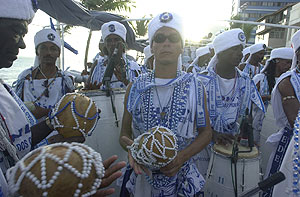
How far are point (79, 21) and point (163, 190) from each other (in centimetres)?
500

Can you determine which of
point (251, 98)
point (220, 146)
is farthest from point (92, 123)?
point (251, 98)

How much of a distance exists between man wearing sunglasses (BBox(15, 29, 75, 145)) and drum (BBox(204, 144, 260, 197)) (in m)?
2.19

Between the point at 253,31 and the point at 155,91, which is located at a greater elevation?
the point at 253,31

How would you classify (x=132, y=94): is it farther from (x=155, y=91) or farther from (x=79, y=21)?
(x=79, y=21)

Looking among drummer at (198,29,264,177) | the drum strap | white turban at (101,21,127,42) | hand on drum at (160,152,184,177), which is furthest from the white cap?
the drum strap

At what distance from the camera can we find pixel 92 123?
1.67m

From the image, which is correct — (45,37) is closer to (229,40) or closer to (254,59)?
(229,40)

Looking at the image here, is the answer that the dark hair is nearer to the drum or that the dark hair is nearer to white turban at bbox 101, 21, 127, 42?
the drum

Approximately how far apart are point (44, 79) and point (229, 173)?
2.66m

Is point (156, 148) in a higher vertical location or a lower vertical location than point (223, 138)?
higher

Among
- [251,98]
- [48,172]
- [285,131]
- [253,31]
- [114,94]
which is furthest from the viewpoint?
[253,31]

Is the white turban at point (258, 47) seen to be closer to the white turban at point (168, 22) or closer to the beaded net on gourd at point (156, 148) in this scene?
the white turban at point (168, 22)

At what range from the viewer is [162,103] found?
Result: 195 cm

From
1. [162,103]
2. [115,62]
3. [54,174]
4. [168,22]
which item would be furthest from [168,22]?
[115,62]
